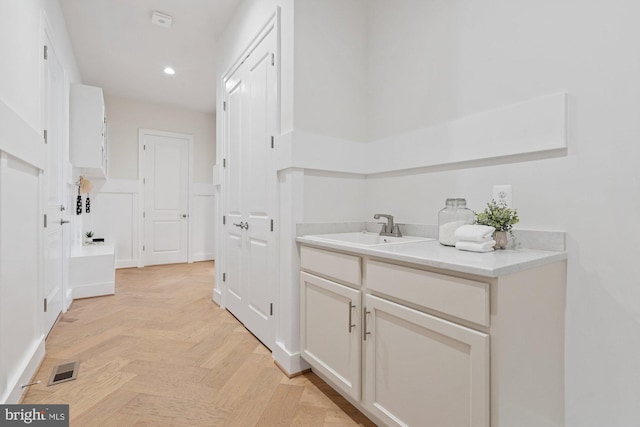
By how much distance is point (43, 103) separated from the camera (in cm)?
214

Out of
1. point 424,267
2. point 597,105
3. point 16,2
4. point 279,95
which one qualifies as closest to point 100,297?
point 16,2

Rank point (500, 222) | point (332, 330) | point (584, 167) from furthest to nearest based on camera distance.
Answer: point (332, 330), point (500, 222), point (584, 167)

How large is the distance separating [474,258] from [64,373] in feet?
7.54

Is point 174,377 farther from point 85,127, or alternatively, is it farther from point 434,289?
point 85,127

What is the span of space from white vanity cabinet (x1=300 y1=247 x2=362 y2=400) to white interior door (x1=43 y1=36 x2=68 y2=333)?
1926 mm

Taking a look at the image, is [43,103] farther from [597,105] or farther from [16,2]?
[597,105]

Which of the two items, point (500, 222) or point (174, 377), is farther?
point (174, 377)

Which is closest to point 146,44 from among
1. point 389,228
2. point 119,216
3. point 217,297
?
point 119,216

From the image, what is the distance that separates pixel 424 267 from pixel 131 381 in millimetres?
1751

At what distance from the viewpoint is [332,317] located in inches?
60.4

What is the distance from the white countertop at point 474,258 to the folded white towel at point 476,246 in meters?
0.03

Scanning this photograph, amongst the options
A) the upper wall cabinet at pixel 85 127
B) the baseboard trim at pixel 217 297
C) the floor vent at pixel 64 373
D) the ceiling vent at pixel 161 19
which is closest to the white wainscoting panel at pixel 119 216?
the upper wall cabinet at pixel 85 127

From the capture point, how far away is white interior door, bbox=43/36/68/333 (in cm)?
231

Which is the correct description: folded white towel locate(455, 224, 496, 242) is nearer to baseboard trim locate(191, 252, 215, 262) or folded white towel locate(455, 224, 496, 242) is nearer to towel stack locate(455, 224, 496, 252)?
towel stack locate(455, 224, 496, 252)
